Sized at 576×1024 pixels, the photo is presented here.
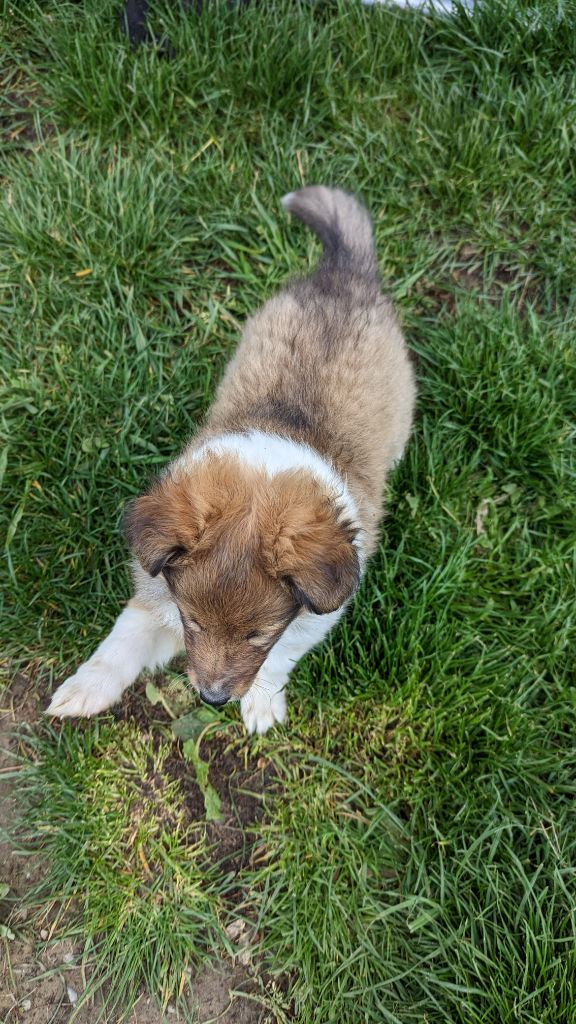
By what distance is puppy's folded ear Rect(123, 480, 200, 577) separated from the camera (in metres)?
2.40

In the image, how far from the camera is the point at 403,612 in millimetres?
3502

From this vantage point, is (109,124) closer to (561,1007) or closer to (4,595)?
(4,595)

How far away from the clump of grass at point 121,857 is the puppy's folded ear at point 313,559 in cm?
136

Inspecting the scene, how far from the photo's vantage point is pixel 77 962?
306 cm

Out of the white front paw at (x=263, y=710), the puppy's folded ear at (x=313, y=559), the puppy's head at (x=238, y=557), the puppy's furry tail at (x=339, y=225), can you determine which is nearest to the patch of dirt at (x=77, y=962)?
the white front paw at (x=263, y=710)

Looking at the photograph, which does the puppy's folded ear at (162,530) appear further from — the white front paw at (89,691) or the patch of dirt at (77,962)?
the patch of dirt at (77,962)

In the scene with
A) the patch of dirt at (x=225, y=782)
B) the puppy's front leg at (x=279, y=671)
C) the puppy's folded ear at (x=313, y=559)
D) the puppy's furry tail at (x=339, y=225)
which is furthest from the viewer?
the puppy's furry tail at (x=339, y=225)

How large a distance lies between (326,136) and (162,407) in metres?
1.82

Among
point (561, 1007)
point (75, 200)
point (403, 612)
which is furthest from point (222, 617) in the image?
point (75, 200)

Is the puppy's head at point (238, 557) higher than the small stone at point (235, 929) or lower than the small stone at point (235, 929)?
higher

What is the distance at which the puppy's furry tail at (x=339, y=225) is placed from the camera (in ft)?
11.3

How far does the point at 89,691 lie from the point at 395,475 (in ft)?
5.59

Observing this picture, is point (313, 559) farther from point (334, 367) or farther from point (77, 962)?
point (77, 962)

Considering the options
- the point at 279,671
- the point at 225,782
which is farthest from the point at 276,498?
the point at 225,782
